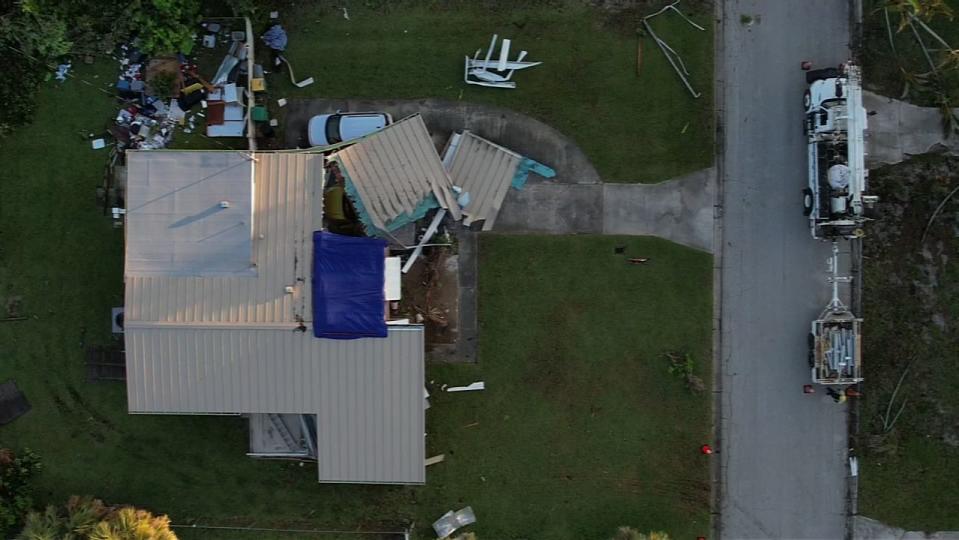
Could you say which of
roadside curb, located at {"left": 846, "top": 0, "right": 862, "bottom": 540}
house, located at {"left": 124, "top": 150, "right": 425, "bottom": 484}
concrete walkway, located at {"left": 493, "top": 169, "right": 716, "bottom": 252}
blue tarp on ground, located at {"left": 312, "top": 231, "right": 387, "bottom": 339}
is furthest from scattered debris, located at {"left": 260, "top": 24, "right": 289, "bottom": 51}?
roadside curb, located at {"left": 846, "top": 0, "right": 862, "bottom": 540}

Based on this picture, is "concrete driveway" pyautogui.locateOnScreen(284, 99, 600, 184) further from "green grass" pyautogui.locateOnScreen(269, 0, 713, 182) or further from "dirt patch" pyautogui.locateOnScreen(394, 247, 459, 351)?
"dirt patch" pyautogui.locateOnScreen(394, 247, 459, 351)

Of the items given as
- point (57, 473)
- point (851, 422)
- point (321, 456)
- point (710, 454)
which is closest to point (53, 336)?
point (57, 473)

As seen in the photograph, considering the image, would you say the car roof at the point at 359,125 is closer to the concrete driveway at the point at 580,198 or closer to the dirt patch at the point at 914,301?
the concrete driveway at the point at 580,198


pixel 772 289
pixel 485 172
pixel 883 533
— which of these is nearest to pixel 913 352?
pixel 772 289

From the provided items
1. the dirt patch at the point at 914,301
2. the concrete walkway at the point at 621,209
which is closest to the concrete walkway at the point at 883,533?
the dirt patch at the point at 914,301

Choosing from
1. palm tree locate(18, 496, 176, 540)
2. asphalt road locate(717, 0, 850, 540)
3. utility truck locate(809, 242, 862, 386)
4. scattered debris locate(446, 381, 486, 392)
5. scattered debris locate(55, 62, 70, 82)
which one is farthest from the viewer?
scattered debris locate(55, 62, 70, 82)
